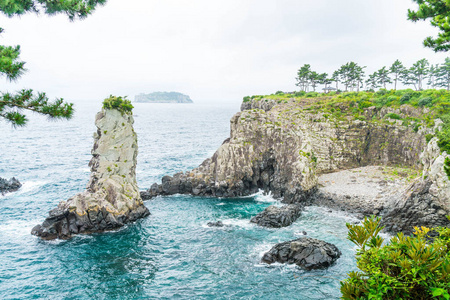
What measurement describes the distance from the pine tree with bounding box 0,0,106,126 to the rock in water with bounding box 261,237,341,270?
28912 millimetres

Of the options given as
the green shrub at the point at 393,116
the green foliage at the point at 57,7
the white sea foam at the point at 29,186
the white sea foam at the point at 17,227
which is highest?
the green foliage at the point at 57,7

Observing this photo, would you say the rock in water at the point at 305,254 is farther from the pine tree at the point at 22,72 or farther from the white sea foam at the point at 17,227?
the white sea foam at the point at 17,227

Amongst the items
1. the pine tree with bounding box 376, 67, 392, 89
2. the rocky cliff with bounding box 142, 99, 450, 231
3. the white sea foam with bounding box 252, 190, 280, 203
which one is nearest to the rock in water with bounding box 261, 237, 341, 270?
the rocky cliff with bounding box 142, 99, 450, 231

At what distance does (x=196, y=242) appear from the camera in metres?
39.3

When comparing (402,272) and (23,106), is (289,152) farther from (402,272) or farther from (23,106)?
(23,106)

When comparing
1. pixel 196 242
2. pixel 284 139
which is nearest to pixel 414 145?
pixel 284 139

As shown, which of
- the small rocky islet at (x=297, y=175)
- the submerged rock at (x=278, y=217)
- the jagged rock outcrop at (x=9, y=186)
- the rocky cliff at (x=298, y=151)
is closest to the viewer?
the small rocky islet at (x=297, y=175)

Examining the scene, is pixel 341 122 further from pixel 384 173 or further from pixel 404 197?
pixel 404 197

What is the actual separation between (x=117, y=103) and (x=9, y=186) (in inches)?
1283

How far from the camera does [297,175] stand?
5331 centimetres

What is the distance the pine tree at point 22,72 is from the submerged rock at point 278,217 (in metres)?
36.4

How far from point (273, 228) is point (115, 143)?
30827 mm

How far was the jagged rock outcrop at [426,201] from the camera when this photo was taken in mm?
36312

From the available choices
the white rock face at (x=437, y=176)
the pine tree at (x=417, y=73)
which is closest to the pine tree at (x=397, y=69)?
the pine tree at (x=417, y=73)
